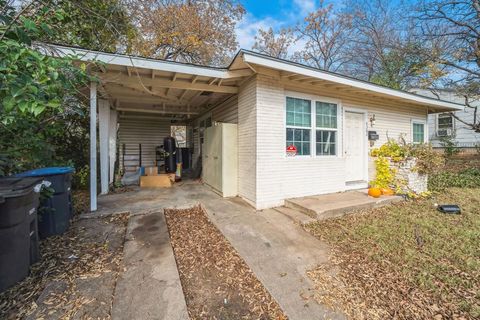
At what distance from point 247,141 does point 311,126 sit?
5.48 ft

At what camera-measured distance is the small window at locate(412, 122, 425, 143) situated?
7543mm

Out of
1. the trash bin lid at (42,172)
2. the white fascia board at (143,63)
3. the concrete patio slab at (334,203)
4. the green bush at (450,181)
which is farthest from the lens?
the green bush at (450,181)

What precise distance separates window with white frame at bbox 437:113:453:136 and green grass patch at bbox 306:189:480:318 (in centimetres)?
1151

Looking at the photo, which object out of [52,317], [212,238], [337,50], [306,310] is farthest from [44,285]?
[337,50]

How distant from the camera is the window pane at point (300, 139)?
4965 mm

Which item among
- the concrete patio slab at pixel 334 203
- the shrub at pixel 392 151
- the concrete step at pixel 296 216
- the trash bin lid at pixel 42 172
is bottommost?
the concrete step at pixel 296 216

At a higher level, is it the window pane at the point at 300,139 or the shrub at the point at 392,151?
the window pane at the point at 300,139

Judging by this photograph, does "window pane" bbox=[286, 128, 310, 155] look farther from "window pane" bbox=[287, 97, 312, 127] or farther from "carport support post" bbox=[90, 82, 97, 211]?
"carport support post" bbox=[90, 82, 97, 211]

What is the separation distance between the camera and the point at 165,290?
6.86 ft

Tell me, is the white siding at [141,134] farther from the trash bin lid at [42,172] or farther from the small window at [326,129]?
the small window at [326,129]

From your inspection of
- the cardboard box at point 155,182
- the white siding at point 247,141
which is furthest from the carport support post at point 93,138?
the white siding at point 247,141

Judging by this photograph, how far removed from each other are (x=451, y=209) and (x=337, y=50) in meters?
14.9

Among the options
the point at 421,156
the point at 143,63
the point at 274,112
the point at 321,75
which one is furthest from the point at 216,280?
the point at 421,156

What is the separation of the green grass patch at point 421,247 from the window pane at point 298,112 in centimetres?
229
